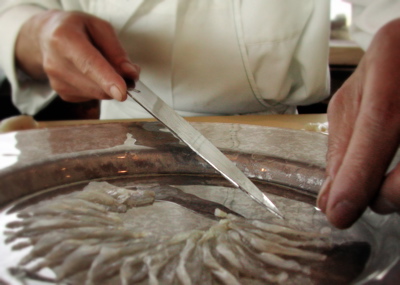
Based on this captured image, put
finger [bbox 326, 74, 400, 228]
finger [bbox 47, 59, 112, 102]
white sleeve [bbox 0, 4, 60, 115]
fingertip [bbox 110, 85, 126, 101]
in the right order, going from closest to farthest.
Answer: finger [bbox 326, 74, 400, 228] < fingertip [bbox 110, 85, 126, 101] < finger [bbox 47, 59, 112, 102] < white sleeve [bbox 0, 4, 60, 115]

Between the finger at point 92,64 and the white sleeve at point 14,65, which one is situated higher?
the finger at point 92,64

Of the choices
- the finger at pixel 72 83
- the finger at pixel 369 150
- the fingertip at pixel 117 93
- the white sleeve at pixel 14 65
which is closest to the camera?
the finger at pixel 369 150

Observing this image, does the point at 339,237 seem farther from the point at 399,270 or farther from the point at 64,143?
the point at 64,143

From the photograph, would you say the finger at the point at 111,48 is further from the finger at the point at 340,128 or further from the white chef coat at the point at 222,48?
the finger at the point at 340,128

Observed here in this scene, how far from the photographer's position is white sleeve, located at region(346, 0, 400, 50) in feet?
2.09

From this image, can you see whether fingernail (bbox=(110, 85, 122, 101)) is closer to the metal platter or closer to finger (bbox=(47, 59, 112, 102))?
the metal platter

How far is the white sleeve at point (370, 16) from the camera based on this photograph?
64cm

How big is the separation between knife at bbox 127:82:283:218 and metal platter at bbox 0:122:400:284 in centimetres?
1

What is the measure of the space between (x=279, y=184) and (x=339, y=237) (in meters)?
0.10

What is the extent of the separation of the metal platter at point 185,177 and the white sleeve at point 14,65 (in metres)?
0.35

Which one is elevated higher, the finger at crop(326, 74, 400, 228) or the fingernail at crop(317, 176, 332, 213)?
the finger at crop(326, 74, 400, 228)

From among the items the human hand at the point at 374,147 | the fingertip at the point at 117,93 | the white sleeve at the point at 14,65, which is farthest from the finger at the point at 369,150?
the white sleeve at the point at 14,65

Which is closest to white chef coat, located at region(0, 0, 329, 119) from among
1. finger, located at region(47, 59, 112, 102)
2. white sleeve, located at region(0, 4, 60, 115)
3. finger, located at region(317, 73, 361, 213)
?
white sleeve, located at region(0, 4, 60, 115)

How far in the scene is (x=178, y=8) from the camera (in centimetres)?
64
